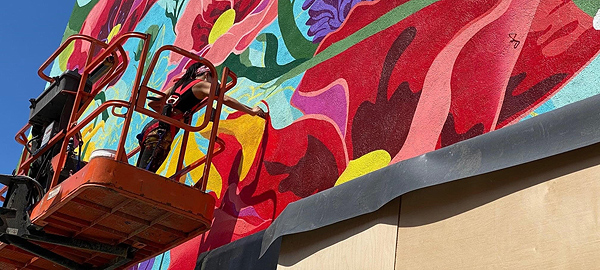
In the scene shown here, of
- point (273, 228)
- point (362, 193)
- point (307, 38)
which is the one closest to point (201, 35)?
point (307, 38)

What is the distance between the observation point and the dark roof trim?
409 centimetres

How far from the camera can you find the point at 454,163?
471cm

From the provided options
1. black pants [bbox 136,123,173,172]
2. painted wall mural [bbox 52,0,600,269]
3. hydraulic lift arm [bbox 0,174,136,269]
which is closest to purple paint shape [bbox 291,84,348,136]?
painted wall mural [bbox 52,0,600,269]

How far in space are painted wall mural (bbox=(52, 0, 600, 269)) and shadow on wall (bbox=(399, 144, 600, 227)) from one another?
646 mm

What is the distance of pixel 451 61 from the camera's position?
5.69 meters

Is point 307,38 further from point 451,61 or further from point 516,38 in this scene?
point 516,38

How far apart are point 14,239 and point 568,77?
4.66 metres

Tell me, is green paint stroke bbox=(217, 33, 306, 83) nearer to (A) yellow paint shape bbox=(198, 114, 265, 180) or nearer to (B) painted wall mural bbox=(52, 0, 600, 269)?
(B) painted wall mural bbox=(52, 0, 600, 269)

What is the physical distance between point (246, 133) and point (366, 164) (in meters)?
2.14

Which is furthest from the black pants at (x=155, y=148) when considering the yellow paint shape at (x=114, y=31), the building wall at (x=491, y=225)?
the yellow paint shape at (x=114, y=31)

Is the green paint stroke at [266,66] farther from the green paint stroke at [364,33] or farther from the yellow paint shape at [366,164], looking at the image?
the yellow paint shape at [366,164]

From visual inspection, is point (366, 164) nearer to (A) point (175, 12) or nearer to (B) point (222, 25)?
(B) point (222, 25)

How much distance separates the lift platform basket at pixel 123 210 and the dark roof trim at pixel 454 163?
720mm
